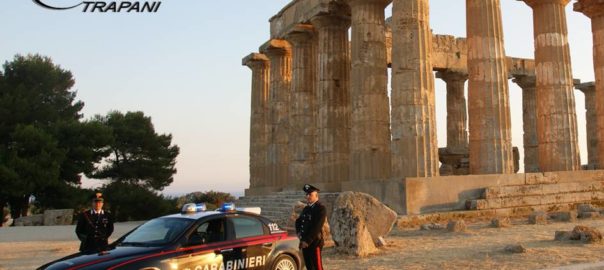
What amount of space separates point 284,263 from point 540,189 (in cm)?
1503

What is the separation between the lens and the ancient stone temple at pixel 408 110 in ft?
62.5

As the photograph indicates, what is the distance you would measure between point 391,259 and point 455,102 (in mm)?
23675

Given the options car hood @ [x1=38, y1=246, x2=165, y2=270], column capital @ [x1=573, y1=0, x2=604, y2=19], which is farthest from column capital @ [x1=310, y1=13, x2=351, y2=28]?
car hood @ [x1=38, y1=246, x2=165, y2=270]

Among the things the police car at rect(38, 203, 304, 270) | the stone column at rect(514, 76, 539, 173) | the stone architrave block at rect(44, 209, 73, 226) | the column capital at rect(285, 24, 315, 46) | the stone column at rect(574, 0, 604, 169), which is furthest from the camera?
the stone column at rect(514, 76, 539, 173)

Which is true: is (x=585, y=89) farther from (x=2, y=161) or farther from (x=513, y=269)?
(x=2, y=161)

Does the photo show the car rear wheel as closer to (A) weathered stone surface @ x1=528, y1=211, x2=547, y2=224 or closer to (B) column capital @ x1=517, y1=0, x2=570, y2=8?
(A) weathered stone surface @ x1=528, y1=211, x2=547, y2=224

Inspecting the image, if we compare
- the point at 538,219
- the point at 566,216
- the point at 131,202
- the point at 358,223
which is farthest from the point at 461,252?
the point at 131,202

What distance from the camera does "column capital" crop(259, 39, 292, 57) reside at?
2938cm

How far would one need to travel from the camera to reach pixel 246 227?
25.0ft

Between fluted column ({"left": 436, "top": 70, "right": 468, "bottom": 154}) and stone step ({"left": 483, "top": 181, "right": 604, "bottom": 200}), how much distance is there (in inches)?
420

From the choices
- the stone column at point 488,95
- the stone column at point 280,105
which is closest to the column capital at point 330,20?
the stone column at point 280,105

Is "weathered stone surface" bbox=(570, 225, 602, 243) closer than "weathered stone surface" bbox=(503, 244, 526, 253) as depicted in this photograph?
No

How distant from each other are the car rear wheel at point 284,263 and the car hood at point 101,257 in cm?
182

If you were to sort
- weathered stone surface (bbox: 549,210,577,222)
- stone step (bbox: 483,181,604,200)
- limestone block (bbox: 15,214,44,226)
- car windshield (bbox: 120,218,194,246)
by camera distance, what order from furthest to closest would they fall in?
limestone block (bbox: 15,214,44,226) → stone step (bbox: 483,181,604,200) → weathered stone surface (bbox: 549,210,577,222) → car windshield (bbox: 120,218,194,246)
